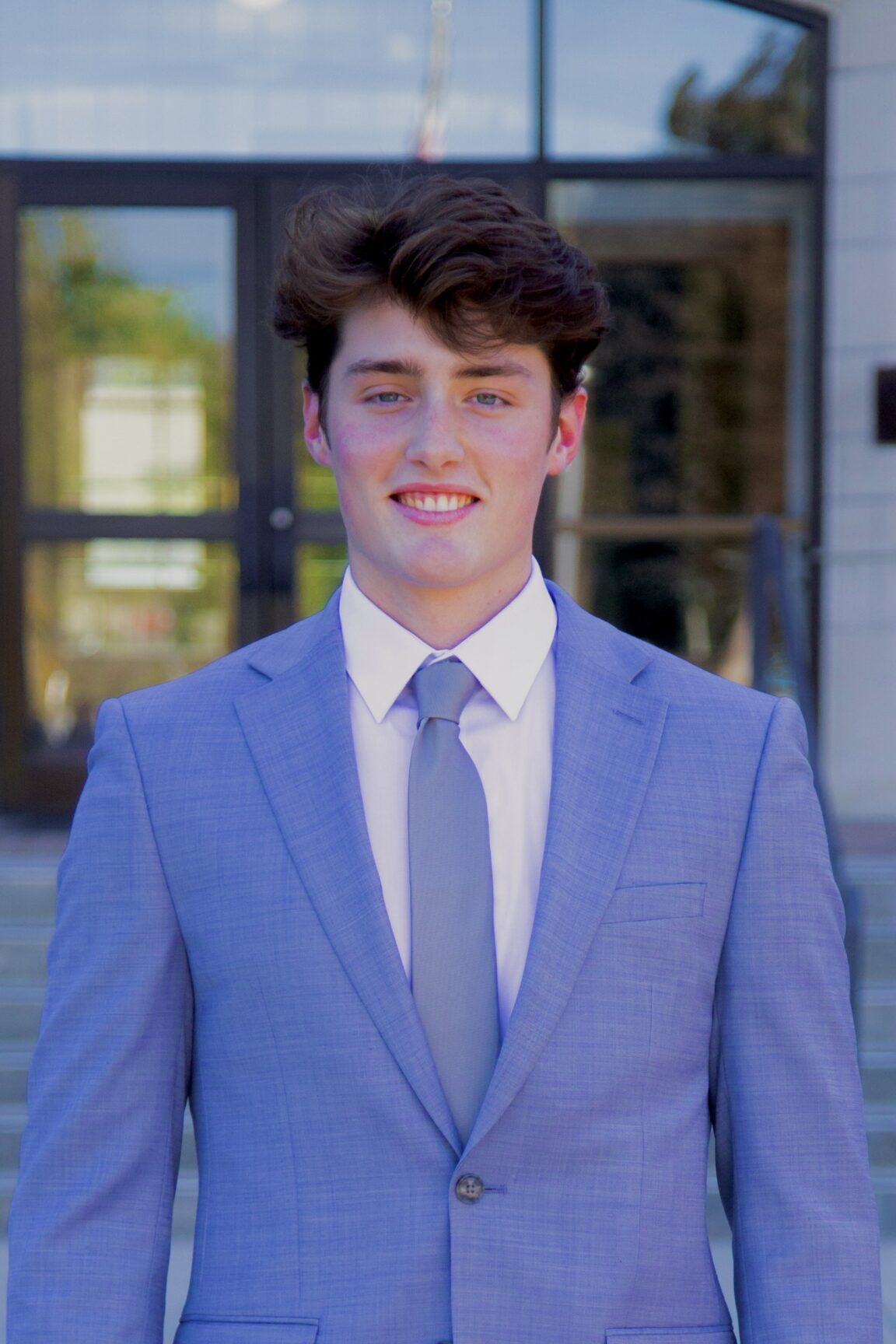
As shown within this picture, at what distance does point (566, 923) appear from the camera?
147 cm

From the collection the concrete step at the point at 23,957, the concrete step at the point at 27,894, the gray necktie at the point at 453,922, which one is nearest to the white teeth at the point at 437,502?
the gray necktie at the point at 453,922

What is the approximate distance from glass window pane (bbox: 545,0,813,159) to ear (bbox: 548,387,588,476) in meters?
4.60

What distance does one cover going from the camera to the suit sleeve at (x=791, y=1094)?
1.47 metres

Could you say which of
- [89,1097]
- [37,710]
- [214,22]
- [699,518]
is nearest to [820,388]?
[699,518]

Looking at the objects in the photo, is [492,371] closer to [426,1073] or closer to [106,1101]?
[426,1073]

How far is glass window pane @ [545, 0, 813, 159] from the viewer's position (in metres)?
6.01

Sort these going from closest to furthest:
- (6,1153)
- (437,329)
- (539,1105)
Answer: (539,1105), (437,329), (6,1153)

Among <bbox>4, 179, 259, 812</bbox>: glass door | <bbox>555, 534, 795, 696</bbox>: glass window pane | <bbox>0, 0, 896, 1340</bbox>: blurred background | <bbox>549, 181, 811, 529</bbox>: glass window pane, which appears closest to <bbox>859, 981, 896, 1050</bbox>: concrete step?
<bbox>0, 0, 896, 1340</bbox>: blurred background

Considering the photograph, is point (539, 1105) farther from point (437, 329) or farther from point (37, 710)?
point (37, 710)

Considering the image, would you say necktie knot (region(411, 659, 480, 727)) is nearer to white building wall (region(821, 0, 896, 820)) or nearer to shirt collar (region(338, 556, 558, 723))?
shirt collar (region(338, 556, 558, 723))

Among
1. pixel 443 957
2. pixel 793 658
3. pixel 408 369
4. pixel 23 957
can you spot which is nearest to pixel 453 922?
pixel 443 957

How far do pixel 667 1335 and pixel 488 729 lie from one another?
0.61m

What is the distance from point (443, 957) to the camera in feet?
4.88

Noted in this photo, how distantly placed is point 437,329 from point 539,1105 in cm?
75
